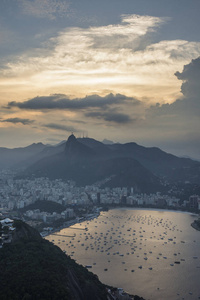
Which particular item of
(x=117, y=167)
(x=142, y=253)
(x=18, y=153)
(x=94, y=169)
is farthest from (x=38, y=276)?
(x=18, y=153)

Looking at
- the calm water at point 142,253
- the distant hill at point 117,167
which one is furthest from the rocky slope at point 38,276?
the distant hill at point 117,167

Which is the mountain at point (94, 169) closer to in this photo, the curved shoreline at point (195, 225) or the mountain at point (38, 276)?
the curved shoreline at point (195, 225)

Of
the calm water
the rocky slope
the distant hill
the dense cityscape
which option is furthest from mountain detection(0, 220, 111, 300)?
the distant hill

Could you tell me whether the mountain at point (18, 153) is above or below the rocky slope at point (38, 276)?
above

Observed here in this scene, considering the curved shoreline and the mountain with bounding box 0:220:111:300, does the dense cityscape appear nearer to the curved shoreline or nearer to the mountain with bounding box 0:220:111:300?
the curved shoreline

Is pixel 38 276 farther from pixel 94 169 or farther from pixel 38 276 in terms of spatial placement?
pixel 94 169

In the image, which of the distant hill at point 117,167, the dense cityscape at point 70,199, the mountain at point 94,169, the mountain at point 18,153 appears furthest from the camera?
the mountain at point 18,153
